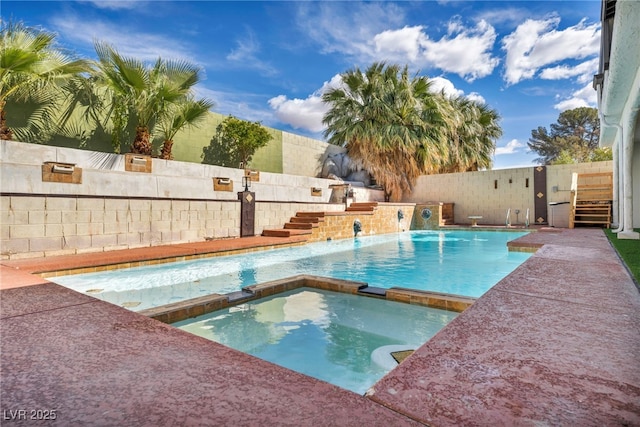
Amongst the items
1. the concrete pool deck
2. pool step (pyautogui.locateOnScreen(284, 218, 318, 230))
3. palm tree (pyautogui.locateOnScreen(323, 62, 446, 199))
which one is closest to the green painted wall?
palm tree (pyautogui.locateOnScreen(323, 62, 446, 199))

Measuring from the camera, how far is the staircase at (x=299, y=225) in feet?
26.9

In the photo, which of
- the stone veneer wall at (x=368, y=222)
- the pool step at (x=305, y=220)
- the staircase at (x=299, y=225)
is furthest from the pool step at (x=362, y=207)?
the pool step at (x=305, y=220)

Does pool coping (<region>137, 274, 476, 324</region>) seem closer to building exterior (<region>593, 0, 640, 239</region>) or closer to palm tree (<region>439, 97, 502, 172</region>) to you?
building exterior (<region>593, 0, 640, 239</region>)

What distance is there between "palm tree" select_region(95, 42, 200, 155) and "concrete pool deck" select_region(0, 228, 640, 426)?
6.31 metres

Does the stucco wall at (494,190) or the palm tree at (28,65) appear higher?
the palm tree at (28,65)

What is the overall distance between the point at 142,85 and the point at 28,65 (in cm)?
188

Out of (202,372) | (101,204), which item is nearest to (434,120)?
(101,204)

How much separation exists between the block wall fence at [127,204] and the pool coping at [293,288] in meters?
3.65

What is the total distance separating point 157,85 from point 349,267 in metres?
6.05

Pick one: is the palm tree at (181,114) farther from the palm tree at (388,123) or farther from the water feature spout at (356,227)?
the palm tree at (388,123)

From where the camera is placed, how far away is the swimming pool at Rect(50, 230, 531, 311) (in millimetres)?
3805

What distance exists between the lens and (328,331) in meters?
2.64

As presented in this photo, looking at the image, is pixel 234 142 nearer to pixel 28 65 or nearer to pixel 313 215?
pixel 313 215

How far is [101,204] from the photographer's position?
18.5 ft
